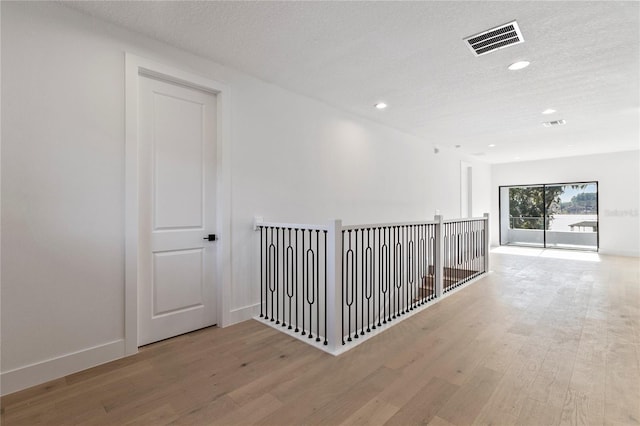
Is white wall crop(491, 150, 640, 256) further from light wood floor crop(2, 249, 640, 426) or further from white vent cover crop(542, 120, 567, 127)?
light wood floor crop(2, 249, 640, 426)

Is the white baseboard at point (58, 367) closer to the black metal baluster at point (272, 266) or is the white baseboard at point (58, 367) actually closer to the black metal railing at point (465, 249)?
the black metal baluster at point (272, 266)

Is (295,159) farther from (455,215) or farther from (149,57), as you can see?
(455,215)

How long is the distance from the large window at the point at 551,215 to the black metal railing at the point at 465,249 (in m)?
4.88

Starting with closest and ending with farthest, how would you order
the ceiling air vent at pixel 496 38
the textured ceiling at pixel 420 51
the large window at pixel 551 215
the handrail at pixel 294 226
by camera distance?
the textured ceiling at pixel 420 51 < the ceiling air vent at pixel 496 38 < the handrail at pixel 294 226 < the large window at pixel 551 215

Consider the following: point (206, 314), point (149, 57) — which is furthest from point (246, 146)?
point (206, 314)

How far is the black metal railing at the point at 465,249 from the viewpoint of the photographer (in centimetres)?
487

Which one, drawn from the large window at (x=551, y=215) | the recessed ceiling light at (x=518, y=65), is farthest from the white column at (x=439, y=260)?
the large window at (x=551, y=215)

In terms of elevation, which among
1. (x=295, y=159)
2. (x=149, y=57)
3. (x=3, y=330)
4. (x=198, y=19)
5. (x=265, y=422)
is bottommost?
(x=265, y=422)

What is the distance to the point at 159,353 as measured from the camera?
2.54 metres

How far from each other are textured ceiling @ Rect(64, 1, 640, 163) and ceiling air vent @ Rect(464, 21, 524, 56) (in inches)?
3.0

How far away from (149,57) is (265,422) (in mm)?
2978

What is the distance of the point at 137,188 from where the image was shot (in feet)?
8.53

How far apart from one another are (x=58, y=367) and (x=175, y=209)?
1.44 metres

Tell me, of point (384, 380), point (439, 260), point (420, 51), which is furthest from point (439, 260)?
point (420, 51)
